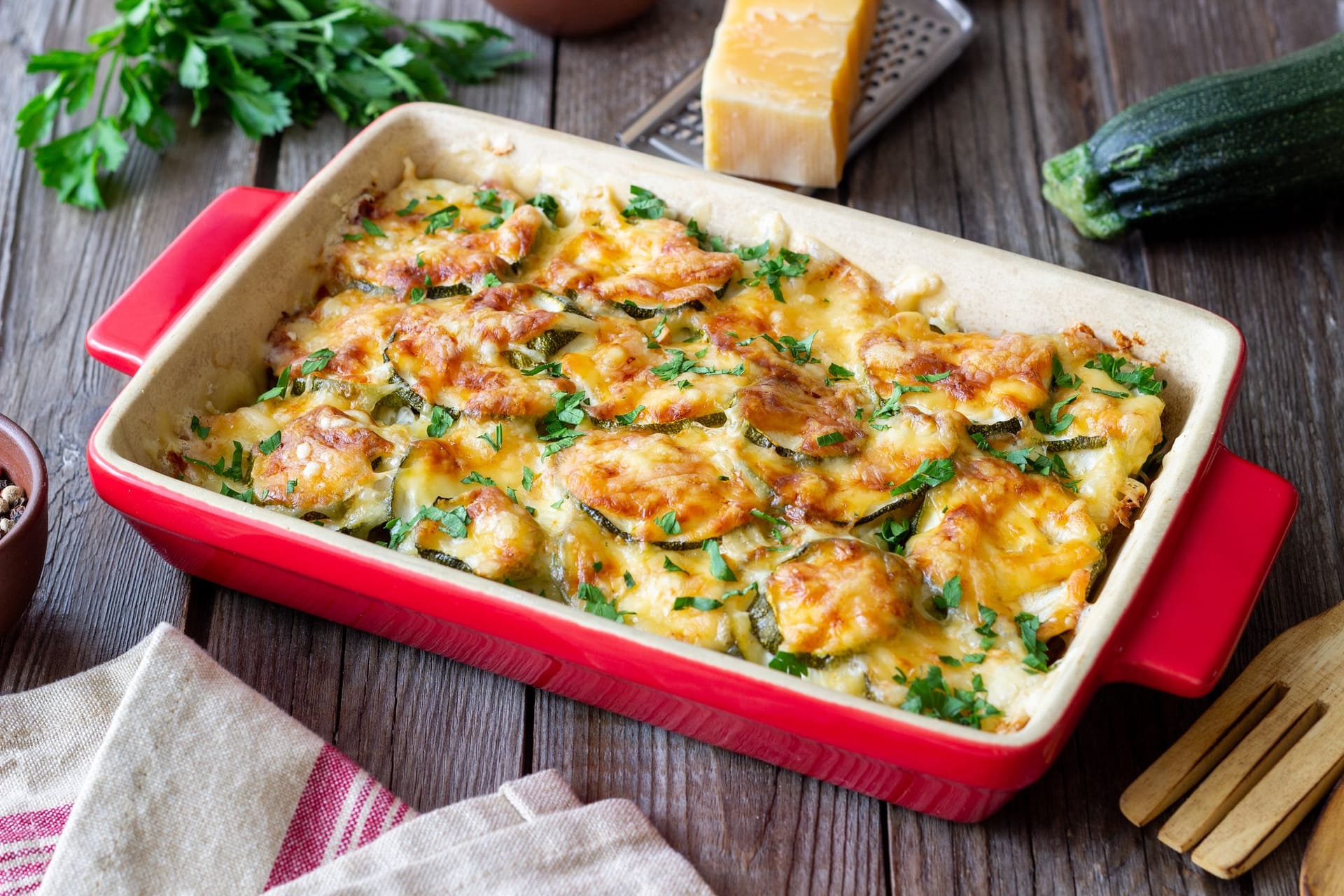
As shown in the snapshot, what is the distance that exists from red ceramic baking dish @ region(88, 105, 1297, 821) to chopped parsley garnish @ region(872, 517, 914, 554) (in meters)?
0.37

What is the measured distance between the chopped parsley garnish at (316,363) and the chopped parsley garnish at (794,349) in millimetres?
934

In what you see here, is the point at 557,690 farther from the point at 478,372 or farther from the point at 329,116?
the point at 329,116

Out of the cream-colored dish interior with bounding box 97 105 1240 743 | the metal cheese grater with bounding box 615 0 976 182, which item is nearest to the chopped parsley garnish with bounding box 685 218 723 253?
the cream-colored dish interior with bounding box 97 105 1240 743

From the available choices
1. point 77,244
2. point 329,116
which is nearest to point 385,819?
point 77,244

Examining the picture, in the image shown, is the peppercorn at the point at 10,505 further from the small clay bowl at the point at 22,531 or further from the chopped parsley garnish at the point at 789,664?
the chopped parsley garnish at the point at 789,664

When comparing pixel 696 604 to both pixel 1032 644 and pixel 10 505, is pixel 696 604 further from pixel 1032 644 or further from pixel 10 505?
pixel 10 505

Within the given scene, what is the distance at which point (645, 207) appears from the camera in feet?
10.3

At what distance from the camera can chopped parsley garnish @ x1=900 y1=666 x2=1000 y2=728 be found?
7.20 feet

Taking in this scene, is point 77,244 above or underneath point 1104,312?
underneath

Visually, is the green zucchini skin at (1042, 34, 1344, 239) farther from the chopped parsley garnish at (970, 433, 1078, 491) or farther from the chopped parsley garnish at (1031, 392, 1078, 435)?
the chopped parsley garnish at (970, 433, 1078, 491)

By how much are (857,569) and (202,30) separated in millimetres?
2788

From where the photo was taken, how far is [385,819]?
2.37m

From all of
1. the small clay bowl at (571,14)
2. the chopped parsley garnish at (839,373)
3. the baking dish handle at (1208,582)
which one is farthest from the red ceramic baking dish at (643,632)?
the small clay bowl at (571,14)

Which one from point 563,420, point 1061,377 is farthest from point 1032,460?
point 563,420
